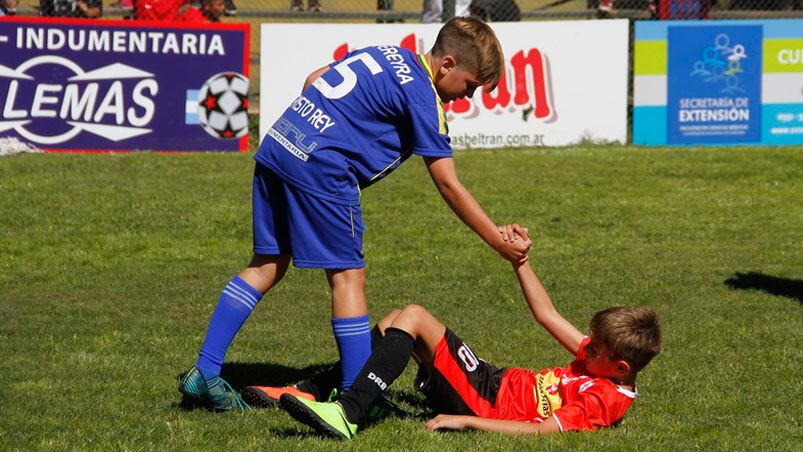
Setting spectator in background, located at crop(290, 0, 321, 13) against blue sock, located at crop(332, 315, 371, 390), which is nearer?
blue sock, located at crop(332, 315, 371, 390)

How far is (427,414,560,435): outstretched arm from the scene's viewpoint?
455cm

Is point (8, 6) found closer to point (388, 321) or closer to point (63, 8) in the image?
point (63, 8)

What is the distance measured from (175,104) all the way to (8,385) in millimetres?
7193

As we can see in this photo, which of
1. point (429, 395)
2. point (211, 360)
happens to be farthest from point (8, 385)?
point (429, 395)

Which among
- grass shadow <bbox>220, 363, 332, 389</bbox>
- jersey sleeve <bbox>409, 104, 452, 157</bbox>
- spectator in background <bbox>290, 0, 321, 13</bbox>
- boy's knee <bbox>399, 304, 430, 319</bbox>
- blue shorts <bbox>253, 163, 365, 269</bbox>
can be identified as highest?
spectator in background <bbox>290, 0, 321, 13</bbox>

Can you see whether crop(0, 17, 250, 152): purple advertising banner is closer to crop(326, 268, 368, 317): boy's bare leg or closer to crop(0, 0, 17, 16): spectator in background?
crop(0, 0, 17, 16): spectator in background

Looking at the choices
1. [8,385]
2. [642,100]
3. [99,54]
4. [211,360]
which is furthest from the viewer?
[642,100]

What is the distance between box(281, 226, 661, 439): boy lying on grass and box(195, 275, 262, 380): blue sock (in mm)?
562

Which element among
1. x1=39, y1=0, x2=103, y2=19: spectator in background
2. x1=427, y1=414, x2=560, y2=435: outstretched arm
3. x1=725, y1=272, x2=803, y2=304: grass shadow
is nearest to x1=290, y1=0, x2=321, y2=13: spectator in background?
x1=39, y1=0, x2=103, y2=19: spectator in background

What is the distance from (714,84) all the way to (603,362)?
951cm

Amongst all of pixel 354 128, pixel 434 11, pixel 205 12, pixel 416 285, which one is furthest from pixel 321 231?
pixel 205 12

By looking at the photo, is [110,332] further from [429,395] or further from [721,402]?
[721,402]

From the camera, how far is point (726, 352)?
20.4ft

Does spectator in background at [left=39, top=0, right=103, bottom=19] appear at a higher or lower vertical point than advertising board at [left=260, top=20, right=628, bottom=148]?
higher
